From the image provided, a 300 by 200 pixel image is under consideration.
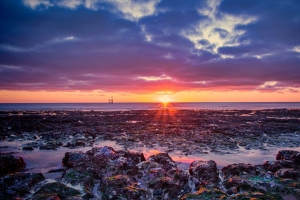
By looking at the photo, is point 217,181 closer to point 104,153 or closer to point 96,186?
point 96,186

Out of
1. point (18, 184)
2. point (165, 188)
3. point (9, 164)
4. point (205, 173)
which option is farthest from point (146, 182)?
point (9, 164)

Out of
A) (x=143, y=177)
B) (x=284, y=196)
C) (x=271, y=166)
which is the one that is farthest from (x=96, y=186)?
(x=271, y=166)

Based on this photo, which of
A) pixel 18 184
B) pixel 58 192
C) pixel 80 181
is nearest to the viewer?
pixel 58 192

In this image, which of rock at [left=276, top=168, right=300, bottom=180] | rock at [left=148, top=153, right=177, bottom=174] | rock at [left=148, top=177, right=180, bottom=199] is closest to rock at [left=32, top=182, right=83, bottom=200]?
rock at [left=148, top=177, right=180, bottom=199]

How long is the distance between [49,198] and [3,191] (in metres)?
1.59

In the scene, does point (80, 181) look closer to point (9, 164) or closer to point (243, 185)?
point (9, 164)

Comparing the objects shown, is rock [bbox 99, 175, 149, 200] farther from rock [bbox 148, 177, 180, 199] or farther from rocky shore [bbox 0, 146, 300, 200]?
rock [bbox 148, 177, 180, 199]

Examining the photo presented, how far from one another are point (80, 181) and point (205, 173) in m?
3.97

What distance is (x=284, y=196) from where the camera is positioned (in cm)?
564

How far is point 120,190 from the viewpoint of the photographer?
220 inches

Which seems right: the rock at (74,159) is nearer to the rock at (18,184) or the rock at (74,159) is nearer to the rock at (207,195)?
the rock at (18,184)

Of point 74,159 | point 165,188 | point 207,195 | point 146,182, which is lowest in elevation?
point 146,182

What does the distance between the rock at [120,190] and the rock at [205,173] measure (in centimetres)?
197

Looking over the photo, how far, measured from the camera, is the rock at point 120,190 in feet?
17.7
